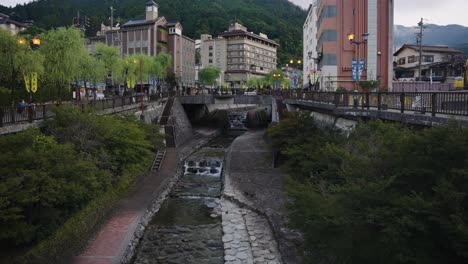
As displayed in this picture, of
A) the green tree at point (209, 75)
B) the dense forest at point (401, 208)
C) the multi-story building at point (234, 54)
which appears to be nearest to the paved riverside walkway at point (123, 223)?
the dense forest at point (401, 208)

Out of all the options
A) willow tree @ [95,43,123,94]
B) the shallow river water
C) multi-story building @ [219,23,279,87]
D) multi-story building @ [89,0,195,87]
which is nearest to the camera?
the shallow river water

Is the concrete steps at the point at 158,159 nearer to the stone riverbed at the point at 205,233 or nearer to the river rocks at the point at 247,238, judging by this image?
the stone riverbed at the point at 205,233

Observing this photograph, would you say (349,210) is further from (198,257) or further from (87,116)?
(87,116)

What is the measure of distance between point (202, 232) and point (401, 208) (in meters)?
13.2

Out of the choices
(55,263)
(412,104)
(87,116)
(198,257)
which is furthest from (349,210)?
(87,116)

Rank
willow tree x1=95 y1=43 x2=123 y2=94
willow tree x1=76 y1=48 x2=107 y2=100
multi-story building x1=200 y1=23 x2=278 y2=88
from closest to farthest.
Answer: willow tree x1=76 y1=48 x2=107 y2=100 < willow tree x1=95 y1=43 x2=123 y2=94 < multi-story building x1=200 y1=23 x2=278 y2=88

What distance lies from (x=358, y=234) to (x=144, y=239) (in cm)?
1242

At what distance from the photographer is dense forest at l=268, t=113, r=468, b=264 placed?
8.71 m

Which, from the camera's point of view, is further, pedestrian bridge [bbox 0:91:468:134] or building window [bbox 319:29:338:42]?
building window [bbox 319:29:338:42]

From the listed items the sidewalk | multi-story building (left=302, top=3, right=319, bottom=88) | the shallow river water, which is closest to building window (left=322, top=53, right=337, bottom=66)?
multi-story building (left=302, top=3, right=319, bottom=88)

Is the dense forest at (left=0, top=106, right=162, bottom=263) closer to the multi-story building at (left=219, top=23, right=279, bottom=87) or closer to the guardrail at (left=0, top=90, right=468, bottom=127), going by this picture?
the guardrail at (left=0, top=90, right=468, bottom=127)

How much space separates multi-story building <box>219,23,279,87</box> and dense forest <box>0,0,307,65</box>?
59.2 ft

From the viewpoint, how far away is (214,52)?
421 feet

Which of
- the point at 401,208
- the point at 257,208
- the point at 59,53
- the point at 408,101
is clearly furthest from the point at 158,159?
the point at 401,208
